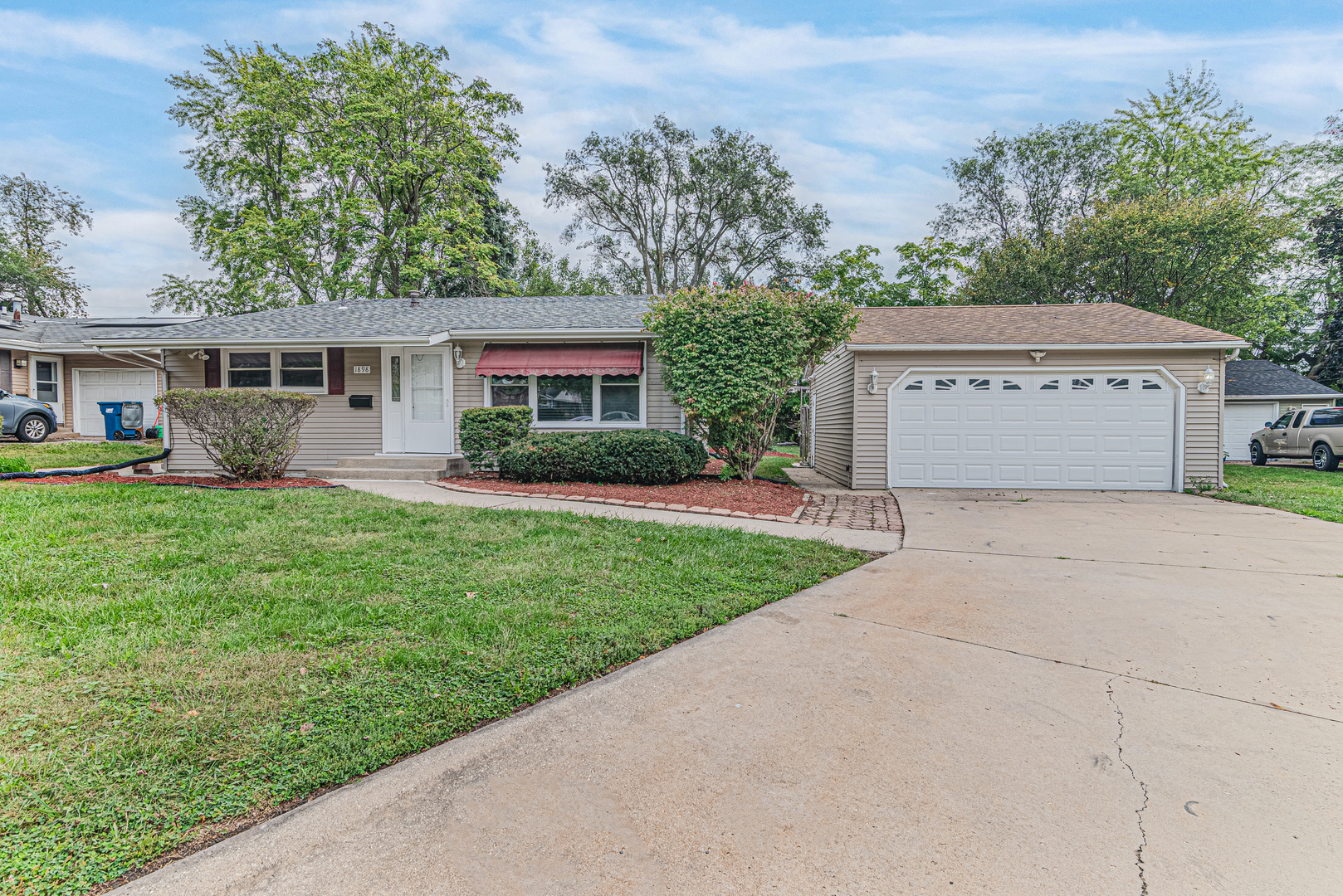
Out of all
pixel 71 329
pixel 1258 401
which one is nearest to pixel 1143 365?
pixel 1258 401

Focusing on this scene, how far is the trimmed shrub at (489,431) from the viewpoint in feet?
31.1

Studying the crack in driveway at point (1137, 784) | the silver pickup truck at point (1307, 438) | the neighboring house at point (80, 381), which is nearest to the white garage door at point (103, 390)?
the neighboring house at point (80, 381)

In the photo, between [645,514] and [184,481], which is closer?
[645,514]

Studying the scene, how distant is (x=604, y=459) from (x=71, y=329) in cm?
1918

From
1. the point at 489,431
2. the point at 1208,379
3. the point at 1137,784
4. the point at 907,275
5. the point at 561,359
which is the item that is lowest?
the point at 1137,784

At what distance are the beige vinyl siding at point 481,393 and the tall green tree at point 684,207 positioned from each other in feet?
56.8

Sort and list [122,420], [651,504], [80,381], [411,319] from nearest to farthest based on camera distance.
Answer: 1. [651,504]
2. [411,319]
3. [122,420]
4. [80,381]

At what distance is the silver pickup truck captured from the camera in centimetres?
1416

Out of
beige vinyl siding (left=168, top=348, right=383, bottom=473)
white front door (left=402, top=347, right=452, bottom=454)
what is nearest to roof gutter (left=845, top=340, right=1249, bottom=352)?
white front door (left=402, top=347, right=452, bottom=454)

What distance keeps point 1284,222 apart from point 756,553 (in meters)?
21.8

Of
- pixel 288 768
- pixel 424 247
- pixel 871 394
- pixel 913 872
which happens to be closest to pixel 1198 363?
pixel 871 394

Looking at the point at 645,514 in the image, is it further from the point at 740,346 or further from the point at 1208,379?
the point at 1208,379

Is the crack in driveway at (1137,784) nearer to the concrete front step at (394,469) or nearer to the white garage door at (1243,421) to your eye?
the concrete front step at (394,469)

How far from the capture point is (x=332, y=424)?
11.4m
